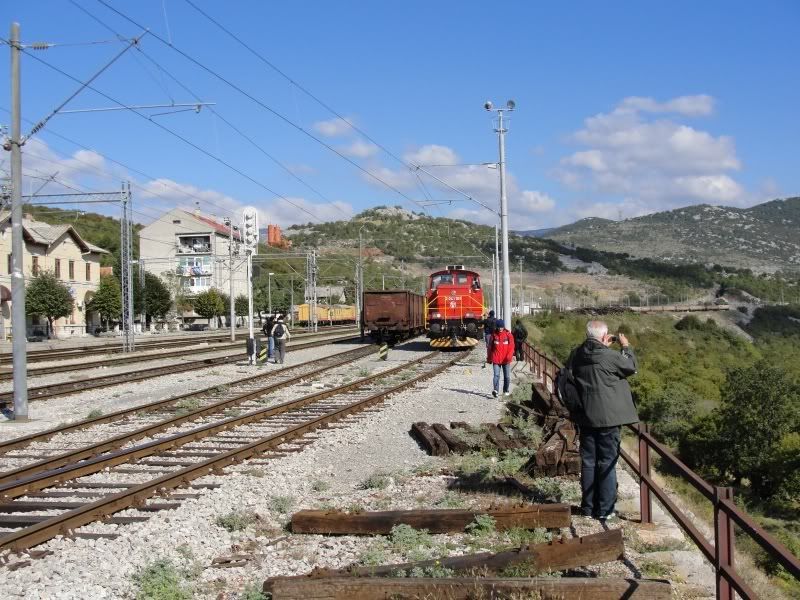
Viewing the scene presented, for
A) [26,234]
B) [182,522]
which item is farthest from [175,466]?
[26,234]

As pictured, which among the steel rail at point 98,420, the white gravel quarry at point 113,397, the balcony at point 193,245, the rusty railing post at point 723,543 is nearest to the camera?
the rusty railing post at point 723,543

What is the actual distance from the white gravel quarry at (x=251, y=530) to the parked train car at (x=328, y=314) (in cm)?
6729

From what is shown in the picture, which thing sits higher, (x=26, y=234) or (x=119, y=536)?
(x=26, y=234)

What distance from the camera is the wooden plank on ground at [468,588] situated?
4816 mm

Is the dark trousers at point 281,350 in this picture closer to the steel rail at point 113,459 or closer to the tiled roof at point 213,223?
the steel rail at point 113,459

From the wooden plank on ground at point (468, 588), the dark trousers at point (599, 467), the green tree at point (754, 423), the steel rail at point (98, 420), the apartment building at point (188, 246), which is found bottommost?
the green tree at point (754, 423)

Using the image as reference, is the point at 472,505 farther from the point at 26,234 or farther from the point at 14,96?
the point at 26,234

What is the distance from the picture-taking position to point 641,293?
15088 cm

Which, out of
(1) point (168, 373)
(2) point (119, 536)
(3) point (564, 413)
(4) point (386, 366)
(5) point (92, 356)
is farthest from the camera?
(5) point (92, 356)

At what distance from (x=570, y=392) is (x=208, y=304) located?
74.8 meters

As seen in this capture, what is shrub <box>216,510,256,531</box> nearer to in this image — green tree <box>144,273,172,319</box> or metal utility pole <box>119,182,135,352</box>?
metal utility pole <box>119,182,135,352</box>

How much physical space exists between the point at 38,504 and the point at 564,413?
7.54 m

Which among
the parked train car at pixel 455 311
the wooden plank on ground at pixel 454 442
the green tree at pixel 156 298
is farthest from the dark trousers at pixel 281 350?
the green tree at pixel 156 298

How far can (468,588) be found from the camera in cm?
496
